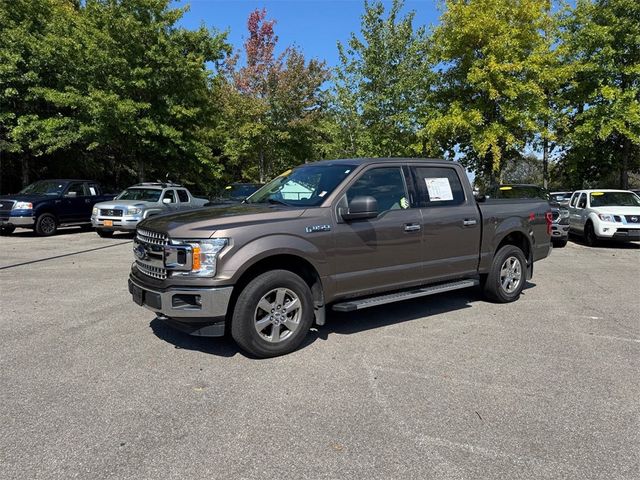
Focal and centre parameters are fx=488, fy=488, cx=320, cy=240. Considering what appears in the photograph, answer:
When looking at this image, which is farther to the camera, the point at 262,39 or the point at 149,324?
the point at 262,39

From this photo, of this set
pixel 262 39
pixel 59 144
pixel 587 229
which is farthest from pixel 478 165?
pixel 59 144

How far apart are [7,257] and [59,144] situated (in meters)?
9.33

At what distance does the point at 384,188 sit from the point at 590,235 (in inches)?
427

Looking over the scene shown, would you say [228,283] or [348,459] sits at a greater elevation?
[228,283]

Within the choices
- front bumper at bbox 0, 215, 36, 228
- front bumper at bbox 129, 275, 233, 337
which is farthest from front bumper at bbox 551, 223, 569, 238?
front bumper at bbox 0, 215, 36, 228

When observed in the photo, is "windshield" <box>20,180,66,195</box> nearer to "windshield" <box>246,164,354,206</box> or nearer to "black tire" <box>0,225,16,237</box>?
"black tire" <box>0,225,16,237</box>

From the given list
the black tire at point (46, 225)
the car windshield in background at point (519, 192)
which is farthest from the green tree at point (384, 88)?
the black tire at point (46, 225)

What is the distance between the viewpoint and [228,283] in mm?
4340

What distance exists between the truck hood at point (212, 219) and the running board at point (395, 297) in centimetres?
105

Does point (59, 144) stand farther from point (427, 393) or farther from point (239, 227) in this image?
point (427, 393)

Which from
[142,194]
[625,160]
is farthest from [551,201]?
[142,194]

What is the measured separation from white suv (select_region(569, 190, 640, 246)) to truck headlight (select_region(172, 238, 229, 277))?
12386 mm

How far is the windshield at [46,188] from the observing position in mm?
15773

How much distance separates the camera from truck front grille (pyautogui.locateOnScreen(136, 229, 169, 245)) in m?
4.53
